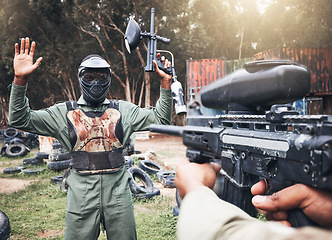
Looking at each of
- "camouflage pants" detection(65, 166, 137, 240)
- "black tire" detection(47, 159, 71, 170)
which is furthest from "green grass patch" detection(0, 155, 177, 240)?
"camouflage pants" detection(65, 166, 137, 240)

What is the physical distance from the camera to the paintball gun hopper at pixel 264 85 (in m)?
1.75

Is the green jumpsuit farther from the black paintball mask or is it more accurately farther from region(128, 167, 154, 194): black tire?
region(128, 167, 154, 194): black tire

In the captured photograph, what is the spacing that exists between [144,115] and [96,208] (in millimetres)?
1140

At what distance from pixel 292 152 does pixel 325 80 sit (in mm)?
15318

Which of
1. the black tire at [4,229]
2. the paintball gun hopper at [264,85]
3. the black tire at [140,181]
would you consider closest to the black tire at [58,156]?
the black tire at [140,181]

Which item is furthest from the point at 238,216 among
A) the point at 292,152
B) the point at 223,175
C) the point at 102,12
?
the point at 102,12

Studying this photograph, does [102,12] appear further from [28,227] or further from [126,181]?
[126,181]

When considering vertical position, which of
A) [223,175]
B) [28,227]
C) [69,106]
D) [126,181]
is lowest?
[28,227]

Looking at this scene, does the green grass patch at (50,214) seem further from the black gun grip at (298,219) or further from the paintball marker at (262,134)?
the black gun grip at (298,219)

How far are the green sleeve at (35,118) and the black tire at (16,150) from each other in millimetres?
12011

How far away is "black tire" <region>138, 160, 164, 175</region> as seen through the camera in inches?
344

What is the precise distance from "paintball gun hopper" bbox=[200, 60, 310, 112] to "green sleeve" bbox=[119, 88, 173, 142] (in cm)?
129

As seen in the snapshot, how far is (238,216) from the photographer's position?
101cm

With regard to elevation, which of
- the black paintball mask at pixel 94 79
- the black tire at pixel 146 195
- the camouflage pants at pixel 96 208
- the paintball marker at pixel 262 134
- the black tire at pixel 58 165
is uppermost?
the black paintball mask at pixel 94 79
